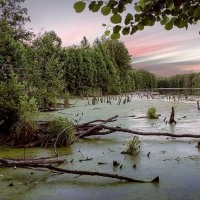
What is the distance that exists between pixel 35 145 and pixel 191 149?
12.5ft

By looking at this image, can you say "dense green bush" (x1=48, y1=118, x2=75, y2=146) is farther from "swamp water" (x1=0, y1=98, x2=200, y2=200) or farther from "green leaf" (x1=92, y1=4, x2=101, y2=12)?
"green leaf" (x1=92, y1=4, x2=101, y2=12)

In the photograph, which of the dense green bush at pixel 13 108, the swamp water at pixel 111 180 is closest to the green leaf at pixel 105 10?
the swamp water at pixel 111 180

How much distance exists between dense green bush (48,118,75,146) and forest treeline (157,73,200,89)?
7112 centimetres

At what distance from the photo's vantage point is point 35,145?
9109 millimetres

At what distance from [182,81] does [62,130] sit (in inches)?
3635

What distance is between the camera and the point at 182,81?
98188 millimetres

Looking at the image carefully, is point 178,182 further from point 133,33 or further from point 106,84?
point 106,84

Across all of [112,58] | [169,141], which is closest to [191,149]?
[169,141]

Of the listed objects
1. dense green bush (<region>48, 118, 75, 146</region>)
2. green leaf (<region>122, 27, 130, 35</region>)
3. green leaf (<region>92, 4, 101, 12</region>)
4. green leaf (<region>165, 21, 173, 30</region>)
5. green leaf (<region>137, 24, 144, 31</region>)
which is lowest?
dense green bush (<region>48, 118, 75, 146</region>)

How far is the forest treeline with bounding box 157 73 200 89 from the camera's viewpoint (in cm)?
8181

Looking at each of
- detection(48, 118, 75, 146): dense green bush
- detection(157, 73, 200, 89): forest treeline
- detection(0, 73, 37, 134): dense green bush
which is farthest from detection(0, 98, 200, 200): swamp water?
detection(157, 73, 200, 89): forest treeline

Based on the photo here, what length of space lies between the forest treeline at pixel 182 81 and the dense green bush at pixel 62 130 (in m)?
71.1

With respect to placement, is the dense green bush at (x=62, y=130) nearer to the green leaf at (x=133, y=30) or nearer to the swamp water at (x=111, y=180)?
the swamp water at (x=111, y=180)

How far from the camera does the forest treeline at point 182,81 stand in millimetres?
81812
